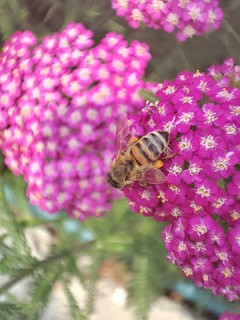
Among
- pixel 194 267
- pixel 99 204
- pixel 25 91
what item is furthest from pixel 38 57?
pixel 194 267

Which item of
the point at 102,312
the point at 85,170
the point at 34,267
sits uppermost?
the point at 85,170

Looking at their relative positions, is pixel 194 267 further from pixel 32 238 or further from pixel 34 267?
pixel 32 238

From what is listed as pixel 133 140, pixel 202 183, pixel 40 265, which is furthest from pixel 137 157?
pixel 40 265

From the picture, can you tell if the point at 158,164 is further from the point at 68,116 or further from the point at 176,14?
the point at 176,14

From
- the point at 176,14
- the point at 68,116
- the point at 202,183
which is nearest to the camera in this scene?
the point at 202,183

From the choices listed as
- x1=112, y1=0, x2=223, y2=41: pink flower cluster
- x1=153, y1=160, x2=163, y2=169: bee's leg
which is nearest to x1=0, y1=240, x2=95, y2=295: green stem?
x1=153, y1=160, x2=163, y2=169: bee's leg

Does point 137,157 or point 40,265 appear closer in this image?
point 137,157
